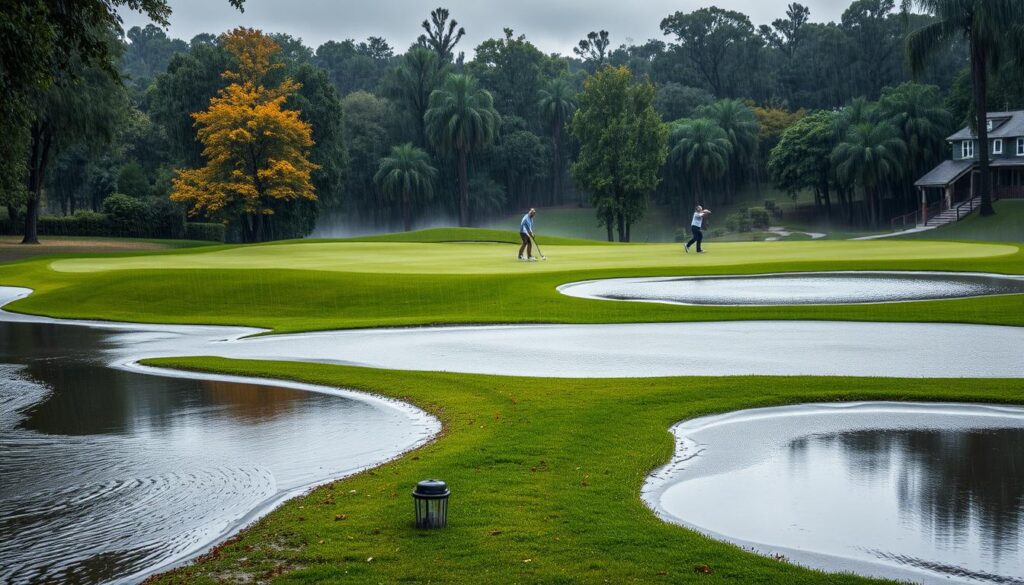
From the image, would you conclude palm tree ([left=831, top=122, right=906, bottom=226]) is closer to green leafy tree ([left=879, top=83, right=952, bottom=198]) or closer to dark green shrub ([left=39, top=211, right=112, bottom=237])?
green leafy tree ([left=879, top=83, right=952, bottom=198])

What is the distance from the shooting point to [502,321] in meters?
23.2

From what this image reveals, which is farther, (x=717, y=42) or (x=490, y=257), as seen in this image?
(x=717, y=42)

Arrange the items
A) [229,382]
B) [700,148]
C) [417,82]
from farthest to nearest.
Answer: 1. [417,82]
2. [700,148]
3. [229,382]

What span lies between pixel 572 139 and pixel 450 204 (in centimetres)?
1763

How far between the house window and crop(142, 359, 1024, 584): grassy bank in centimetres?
8097

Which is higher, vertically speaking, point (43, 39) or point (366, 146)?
point (366, 146)

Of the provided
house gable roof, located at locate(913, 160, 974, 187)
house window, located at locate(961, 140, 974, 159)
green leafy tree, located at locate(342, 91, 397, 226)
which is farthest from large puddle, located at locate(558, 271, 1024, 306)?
green leafy tree, located at locate(342, 91, 397, 226)

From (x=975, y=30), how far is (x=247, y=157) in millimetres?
50000

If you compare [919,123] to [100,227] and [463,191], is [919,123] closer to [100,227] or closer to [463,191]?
[463,191]

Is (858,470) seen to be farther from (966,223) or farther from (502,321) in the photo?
(966,223)

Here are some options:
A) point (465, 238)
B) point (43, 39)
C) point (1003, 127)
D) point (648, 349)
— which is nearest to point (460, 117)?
point (465, 238)

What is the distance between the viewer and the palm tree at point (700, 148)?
101 metres

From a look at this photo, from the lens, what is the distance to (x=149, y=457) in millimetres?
10812

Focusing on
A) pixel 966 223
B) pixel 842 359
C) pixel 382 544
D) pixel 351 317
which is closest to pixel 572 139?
pixel 966 223
